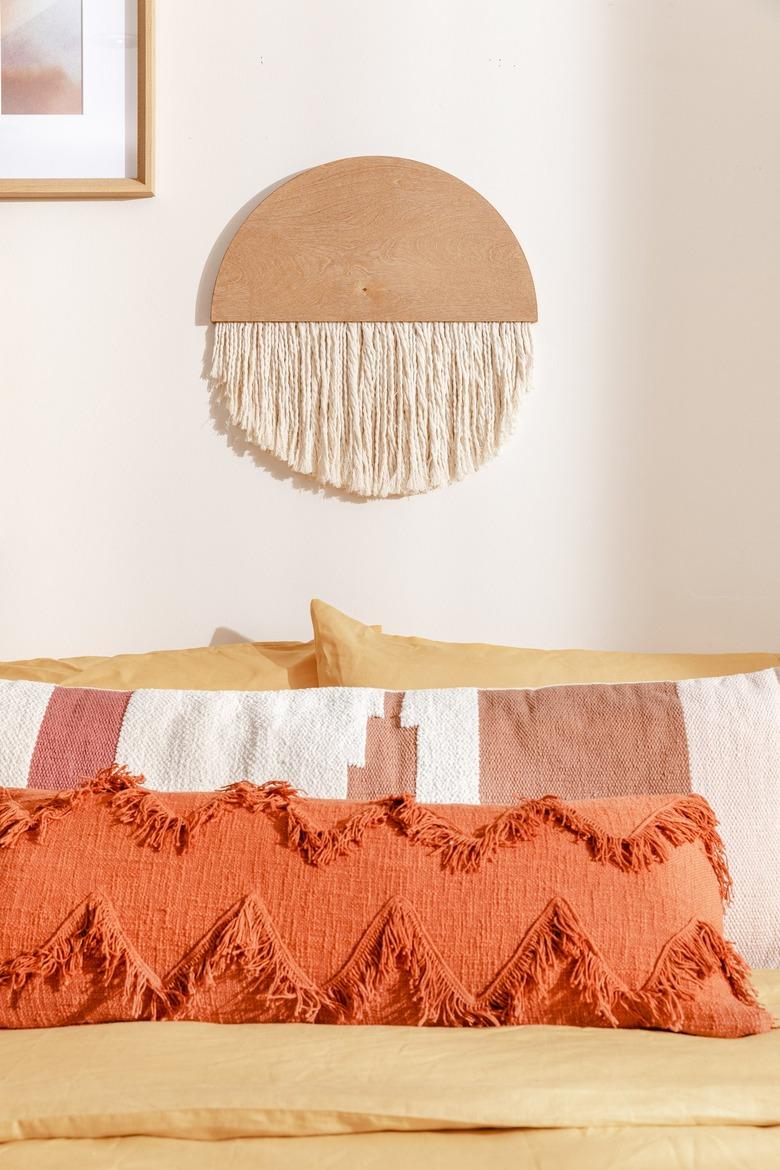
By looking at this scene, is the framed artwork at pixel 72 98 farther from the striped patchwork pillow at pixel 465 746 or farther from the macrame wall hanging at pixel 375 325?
the striped patchwork pillow at pixel 465 746

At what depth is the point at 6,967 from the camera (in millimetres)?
912

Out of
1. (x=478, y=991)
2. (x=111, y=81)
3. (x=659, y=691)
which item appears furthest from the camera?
(x=111, y=81)

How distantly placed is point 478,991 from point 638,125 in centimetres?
128

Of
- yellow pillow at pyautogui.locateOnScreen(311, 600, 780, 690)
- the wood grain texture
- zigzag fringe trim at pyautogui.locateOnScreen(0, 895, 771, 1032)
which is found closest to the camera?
zigzag fringe trim at pyautogui.locateOnScreen(0, 895, 771, 1032)

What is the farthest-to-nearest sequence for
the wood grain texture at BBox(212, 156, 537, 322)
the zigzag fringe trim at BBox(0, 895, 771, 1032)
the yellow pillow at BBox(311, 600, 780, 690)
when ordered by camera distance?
the wood grain texture at BBox(212, 156, 537, 322), the yellow pillow at BBox(311, 600, 780, 690), the zigzag fringe trim at BBox(0, 895, 771, 1032)

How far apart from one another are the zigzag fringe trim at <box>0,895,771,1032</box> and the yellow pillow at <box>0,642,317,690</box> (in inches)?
19.8

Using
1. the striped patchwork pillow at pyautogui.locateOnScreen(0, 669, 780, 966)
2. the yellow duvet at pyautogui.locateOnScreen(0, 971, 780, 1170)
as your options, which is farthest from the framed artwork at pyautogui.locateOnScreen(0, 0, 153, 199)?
the yellow duvet at pyautogui.locateOnScreen(0, 971, 780, 1170)

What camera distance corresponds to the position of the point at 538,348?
5.26 feet

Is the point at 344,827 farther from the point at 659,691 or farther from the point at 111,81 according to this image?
the point at 111,81

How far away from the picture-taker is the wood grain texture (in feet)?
5.15

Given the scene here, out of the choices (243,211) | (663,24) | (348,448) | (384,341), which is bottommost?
(348,448)

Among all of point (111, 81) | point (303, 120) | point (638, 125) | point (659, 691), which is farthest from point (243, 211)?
point (659, 691)

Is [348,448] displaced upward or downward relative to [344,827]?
upward

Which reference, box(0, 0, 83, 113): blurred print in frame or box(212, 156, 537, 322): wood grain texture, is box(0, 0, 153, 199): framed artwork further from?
box(212, 156, 537, 322): wood grain texture
